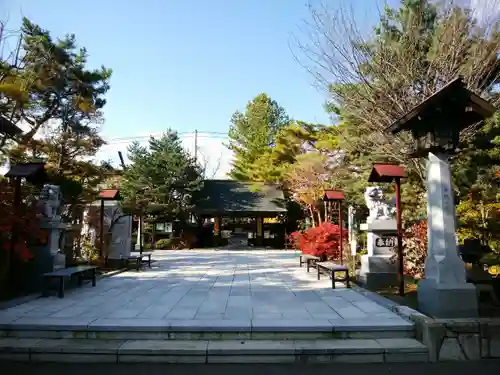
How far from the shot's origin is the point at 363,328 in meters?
4.84

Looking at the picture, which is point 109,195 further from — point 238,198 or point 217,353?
point 238,198

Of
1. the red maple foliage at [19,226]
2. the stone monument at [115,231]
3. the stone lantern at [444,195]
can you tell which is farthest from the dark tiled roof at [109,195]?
the stone lantern at [444,195]

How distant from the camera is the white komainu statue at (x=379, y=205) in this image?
8617mm

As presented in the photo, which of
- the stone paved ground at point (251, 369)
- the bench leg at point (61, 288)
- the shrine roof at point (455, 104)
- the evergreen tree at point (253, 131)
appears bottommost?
the stone paved ground at point (251, 369)

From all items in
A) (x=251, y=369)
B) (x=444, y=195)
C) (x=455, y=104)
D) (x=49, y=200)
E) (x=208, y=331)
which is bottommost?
(x=251, y=369)

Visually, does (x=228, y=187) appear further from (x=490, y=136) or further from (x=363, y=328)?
(x=363, y=328)

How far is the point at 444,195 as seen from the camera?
514 cm

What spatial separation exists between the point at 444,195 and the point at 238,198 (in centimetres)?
2214

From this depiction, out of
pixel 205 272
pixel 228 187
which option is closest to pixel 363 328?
pixel 205 272

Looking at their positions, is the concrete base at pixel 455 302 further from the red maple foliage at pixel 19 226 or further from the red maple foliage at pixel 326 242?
the red maple foliage at pixel 326 242

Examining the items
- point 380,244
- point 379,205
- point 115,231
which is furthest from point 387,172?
point 115,231

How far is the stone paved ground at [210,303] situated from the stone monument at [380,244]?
743 mm

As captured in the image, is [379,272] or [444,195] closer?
[444,195]

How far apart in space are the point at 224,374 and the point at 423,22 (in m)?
12.3
